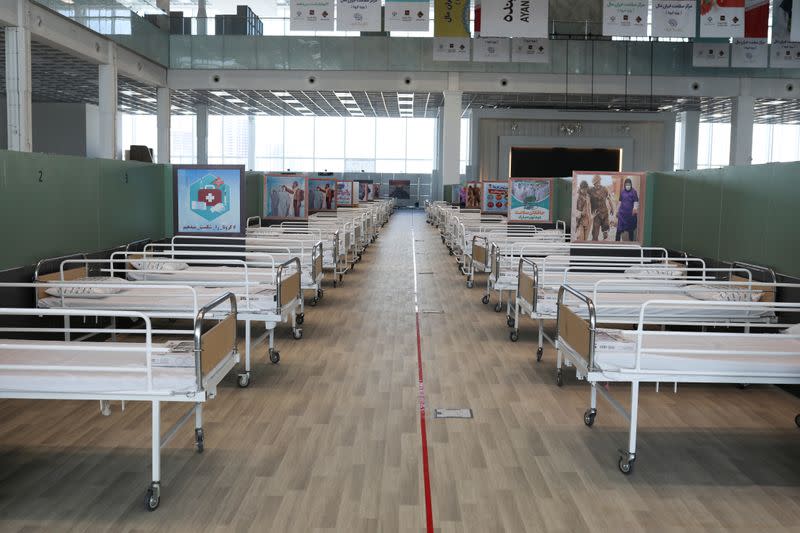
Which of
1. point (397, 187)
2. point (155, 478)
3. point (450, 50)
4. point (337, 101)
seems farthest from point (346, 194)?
point (155, 478)

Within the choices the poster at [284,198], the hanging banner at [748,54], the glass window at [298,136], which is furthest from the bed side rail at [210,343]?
the glass window at [298,136]

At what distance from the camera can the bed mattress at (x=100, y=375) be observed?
190 inches

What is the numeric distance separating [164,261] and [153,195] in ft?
9.72

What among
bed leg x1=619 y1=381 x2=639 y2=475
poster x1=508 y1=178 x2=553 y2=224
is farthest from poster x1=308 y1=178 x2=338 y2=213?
bed leg x1=619 y1=381 x2=639 y2=475

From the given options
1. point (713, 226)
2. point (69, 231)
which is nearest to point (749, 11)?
point (713, 226)

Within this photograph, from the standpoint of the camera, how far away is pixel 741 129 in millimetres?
30375

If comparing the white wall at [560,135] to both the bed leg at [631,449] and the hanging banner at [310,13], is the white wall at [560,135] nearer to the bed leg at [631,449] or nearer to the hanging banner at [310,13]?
the hanging banner at [310,13]

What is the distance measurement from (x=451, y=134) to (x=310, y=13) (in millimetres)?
12089

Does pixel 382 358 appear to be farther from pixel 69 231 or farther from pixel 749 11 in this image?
pixel 749 11

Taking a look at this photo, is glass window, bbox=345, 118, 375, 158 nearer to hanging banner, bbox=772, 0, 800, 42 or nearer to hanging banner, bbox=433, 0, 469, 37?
hanging banner, bbox=433, 0, 469, 37

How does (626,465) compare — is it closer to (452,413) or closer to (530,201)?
(452,413)

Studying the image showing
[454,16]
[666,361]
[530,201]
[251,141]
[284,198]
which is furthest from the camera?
[251,141]

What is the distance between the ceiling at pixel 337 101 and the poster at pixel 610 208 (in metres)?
17.4

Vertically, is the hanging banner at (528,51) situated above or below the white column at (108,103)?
above
